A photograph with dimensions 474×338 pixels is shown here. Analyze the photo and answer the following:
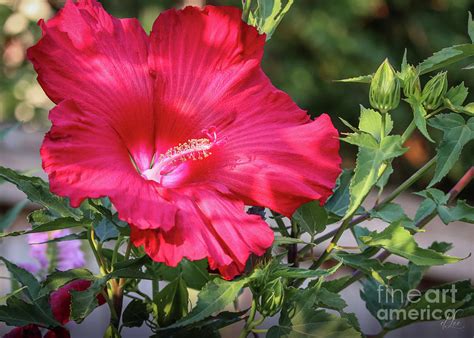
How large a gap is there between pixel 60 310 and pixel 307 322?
178mm

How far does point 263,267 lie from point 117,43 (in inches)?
7.2

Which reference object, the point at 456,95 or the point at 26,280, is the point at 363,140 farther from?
the point at 26,280

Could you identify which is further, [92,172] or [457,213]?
[457,213]

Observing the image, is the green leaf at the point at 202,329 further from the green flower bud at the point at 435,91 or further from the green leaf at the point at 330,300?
the green flower bud at the point at 435,91

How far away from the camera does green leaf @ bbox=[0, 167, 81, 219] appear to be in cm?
64

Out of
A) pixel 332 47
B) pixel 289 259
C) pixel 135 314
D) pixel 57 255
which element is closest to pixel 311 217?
pixel 289 259

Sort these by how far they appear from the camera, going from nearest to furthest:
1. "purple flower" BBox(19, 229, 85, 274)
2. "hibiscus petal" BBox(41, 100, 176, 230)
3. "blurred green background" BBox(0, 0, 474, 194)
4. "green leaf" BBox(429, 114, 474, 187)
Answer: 1. "hibiscus petal" BBox(41, 100, 176, 230)
2. "green leaf" BBox(429, 114, 474, 187)
3. "purple flower" BBox(19, 229, 85, 274)
4. "blurred green background" BBox(0, 0, 474, 194)

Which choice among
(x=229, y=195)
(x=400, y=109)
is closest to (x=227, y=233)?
(x=229, y=195)

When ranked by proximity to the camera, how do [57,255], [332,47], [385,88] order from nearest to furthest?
1. [385,88]
2. [57,255]
3. [332,47]

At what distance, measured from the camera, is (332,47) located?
379 cm

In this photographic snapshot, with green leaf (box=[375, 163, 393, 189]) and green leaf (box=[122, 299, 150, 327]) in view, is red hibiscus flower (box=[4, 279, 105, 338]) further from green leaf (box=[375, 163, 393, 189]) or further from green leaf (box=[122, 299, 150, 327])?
green leaf (box=[375, 163, 393, 189])

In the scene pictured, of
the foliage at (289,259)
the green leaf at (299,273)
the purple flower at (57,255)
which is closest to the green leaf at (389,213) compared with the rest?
the foliage at (289,259)

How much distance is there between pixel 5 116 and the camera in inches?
157

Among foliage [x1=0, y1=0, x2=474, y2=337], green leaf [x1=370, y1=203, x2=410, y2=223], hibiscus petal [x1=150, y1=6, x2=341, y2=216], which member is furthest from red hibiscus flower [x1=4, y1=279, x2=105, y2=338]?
green leaf [x1=370, y1=203, x2=410, y2=223]
